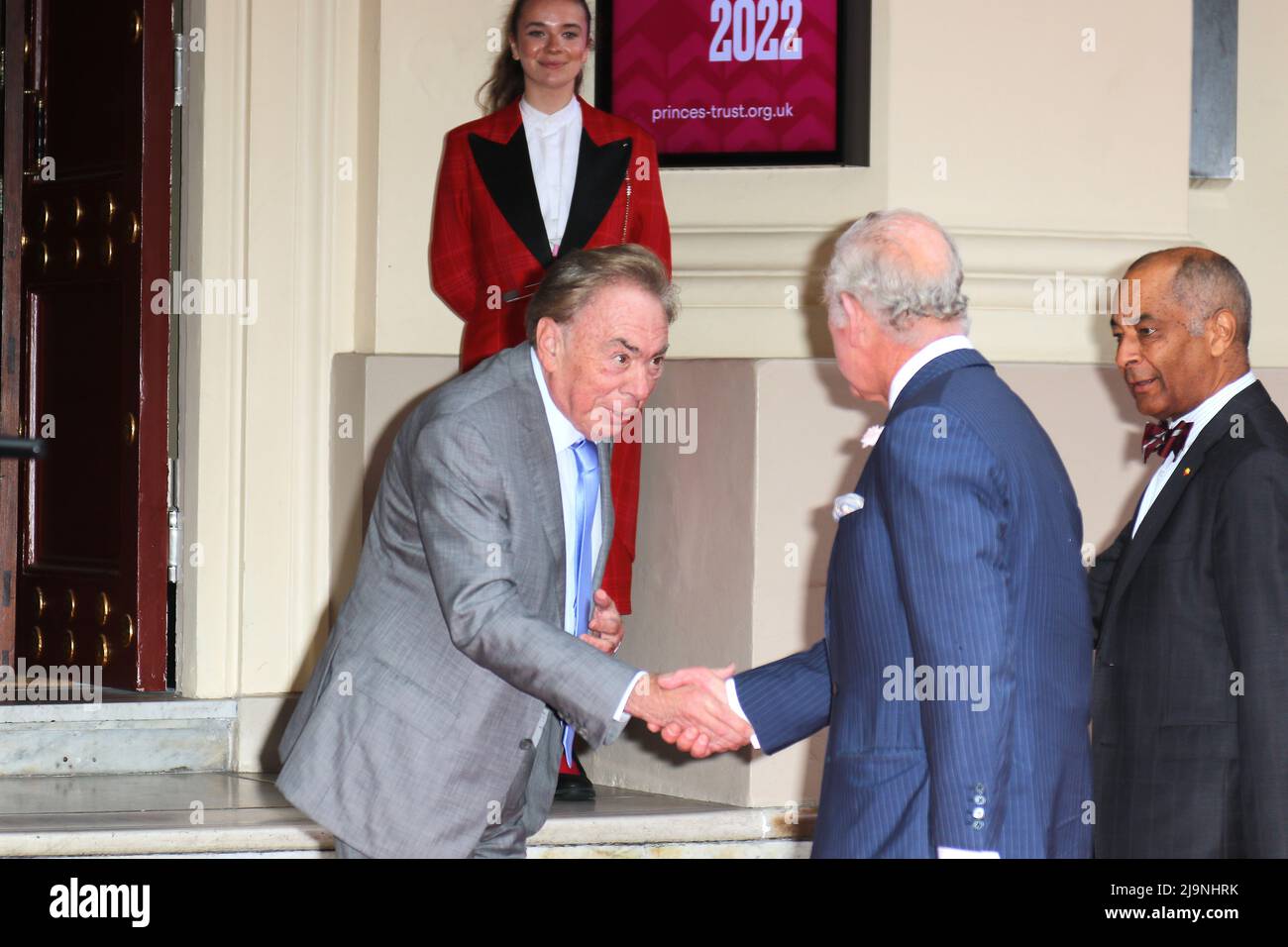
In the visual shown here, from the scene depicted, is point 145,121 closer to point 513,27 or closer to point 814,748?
point 513,27

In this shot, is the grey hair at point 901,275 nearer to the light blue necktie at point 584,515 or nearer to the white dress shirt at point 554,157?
the light blue necktie at point 584,515

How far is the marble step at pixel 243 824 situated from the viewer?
4434 mm

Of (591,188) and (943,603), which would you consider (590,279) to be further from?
(591,188)

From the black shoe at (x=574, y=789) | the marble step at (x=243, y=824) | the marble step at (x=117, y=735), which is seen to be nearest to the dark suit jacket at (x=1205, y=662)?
the marble step at (x=243, y=824)

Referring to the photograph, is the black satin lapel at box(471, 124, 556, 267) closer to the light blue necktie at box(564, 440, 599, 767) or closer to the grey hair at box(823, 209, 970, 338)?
the light blue necktie at box(564, 440, 599, 767)

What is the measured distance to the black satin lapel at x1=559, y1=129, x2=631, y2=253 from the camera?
510cm

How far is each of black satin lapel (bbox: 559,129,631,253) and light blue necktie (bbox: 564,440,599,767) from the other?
207 cm

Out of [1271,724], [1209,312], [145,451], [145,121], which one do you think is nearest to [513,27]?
[145,121]

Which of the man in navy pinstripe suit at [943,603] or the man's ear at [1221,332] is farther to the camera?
the man's ear at [1221,332]

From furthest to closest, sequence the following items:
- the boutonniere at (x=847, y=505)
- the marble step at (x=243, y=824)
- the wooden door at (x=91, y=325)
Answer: the wooden door at (x=91, y=325)
the marble step at (x=243, y=824)
the boutonniere at (x=847, y=505)

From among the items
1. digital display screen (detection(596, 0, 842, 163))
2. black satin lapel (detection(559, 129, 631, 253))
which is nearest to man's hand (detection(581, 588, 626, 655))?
black satin lapel (detection(559, 129, 631, 253))

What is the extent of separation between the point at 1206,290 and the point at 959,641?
3.79 ft

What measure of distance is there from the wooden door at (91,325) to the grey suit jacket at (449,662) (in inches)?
115

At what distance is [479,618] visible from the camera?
2799mm
